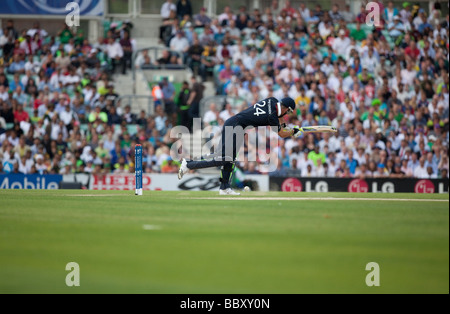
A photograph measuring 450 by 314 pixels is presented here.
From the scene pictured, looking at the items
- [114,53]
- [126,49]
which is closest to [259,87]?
[126,49]

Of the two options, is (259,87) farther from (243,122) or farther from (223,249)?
(223,249)

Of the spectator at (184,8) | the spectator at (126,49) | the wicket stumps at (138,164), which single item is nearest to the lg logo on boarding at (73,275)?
the wicket stumps at (138,164)

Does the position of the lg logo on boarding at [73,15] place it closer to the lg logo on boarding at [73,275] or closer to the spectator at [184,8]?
the spectator at [184,8]

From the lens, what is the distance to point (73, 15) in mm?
30641

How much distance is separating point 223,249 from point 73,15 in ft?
77.6

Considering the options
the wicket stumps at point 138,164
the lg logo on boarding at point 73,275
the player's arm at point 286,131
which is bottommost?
the lg logo on boarding at point 73,275

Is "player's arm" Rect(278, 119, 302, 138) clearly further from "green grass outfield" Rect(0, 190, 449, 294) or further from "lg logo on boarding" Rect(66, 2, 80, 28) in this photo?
"lg logo on boarding" Rect(66, 2, 80, 28)

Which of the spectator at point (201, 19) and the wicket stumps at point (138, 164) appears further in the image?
the spectator at point (201, 19)

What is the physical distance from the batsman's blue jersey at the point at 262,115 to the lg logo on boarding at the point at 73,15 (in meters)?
15.4

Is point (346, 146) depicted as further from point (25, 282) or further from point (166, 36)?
point (25, 282)

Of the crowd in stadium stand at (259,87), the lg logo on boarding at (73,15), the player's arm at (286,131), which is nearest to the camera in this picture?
the player's arm at (286,131)

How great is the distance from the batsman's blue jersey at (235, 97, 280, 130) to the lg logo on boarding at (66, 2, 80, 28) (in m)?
15.4

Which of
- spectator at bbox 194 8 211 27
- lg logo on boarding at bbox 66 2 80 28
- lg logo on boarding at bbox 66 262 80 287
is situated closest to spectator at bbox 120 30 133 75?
lg logo on boarding at bbox 66 2 80 28

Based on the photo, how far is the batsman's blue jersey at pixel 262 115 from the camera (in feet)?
53.9
